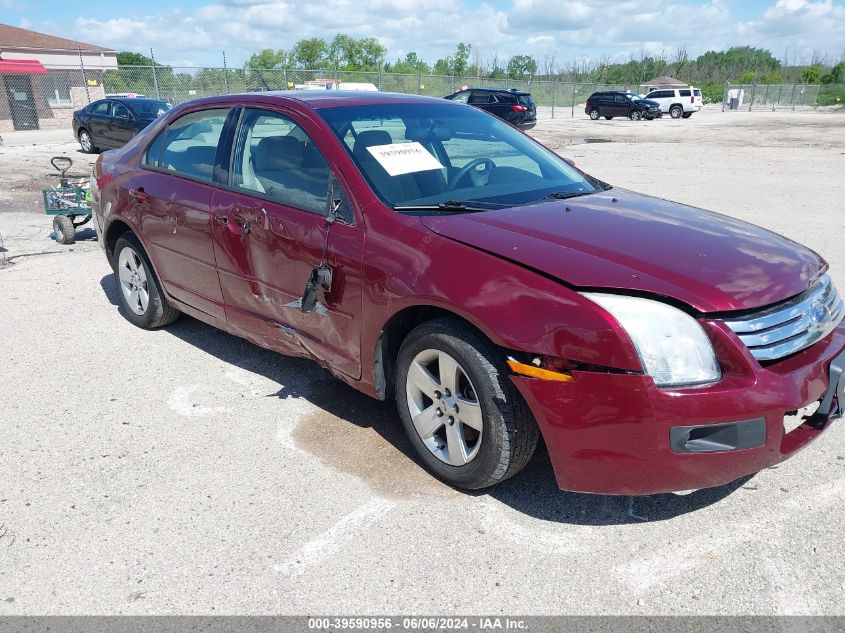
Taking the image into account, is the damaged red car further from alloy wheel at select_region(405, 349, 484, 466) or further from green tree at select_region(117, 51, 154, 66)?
green tree at select_region(117, 51, 154, 66)

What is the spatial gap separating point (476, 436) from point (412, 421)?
0.34 meters

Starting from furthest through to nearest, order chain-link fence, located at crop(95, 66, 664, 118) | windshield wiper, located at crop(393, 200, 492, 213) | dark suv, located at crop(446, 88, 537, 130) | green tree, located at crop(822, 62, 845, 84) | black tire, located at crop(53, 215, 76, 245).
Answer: green tree, located at crop(822, 62, 845, 84), chain-link fence, located at crop(95, 66, 664, 118), dark suv, located at crop(446, 88, 537, 130), black tire, located at crop(53, 215, 76, 245), windshield wiper, located at crop(393, 200, 492, 213)

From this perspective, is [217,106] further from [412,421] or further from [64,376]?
[412,421]

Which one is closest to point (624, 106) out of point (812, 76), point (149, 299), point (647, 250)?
point (149, 299)

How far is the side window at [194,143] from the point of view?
4270 millimetres

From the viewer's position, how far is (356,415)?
3924mm

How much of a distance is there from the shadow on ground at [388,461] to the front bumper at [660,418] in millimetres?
412

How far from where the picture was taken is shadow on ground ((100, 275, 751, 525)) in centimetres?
303

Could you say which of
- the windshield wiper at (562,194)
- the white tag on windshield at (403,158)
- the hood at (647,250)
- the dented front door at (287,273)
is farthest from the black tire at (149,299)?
the windshield wiper at (562,194)

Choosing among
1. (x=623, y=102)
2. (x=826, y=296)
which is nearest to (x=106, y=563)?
(x=826, y=296)

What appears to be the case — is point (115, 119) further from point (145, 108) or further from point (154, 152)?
point (154, 152)

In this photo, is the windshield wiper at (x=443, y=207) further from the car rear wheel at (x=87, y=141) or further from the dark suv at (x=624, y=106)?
the dark suv at (x=624, y=106)

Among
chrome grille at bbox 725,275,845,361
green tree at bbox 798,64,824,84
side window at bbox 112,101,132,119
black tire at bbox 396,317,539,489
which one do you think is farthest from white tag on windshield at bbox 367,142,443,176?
green tree at bbox 798,64,824,84

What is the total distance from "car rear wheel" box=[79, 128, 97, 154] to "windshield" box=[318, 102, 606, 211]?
17.5m
